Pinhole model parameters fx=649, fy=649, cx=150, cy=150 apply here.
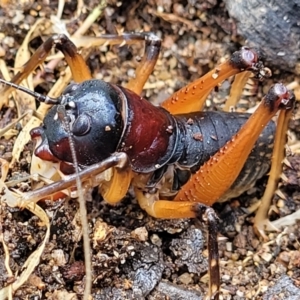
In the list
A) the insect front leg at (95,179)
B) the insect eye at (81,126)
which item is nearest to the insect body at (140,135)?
the insect eye at (81,126)

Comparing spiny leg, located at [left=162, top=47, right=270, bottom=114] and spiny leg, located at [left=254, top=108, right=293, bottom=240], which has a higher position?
spiny leg, located at [left=162, top=47, right=270, bottom=114]

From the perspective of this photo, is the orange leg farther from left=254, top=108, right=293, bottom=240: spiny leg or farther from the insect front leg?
left=254, top=108, right=293, bottom=240: spiny leg

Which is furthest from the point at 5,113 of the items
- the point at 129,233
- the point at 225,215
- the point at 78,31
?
the point at 225,215

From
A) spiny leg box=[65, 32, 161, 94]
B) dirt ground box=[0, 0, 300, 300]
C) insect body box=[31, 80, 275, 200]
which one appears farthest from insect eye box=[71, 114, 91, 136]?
spiny leg box=[65, 32, 161, 94]

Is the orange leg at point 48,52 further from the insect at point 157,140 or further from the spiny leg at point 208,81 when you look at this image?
the spiny leg at point 208,81

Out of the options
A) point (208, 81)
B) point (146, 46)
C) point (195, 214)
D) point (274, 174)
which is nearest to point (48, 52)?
point (146, 46)
